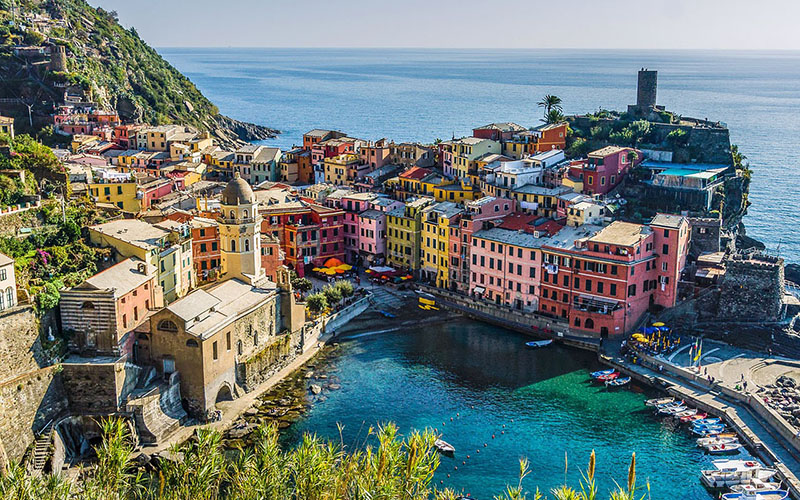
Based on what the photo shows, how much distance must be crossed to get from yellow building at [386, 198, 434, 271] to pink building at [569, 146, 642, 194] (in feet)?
47.5

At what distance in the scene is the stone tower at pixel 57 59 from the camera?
119 metres

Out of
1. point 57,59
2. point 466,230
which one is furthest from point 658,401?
point 57,59

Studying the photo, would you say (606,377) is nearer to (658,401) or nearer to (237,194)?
(658,401)

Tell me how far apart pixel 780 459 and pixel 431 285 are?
34687mm

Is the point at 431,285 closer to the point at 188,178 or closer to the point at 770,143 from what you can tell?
the point at 188,178

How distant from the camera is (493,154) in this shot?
292 feet

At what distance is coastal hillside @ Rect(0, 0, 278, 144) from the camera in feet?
382

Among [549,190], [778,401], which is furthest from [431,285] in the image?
[778,401]

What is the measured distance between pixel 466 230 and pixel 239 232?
20.8 meters

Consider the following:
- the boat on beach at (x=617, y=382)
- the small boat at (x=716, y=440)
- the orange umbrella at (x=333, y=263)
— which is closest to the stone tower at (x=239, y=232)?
the orange umbrella at (x=333, y=263)

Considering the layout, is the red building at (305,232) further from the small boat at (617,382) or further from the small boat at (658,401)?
the small boat at (658,401)

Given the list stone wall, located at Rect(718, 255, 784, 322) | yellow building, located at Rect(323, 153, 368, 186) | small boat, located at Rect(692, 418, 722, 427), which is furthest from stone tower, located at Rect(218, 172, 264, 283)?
stone wall, located at Rect(718, 255, 784, 322)

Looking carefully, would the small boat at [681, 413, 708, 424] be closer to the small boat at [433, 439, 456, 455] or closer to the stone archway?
the small boat at [433, 439, 456, 455]

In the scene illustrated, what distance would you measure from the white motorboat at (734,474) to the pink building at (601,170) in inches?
1496
